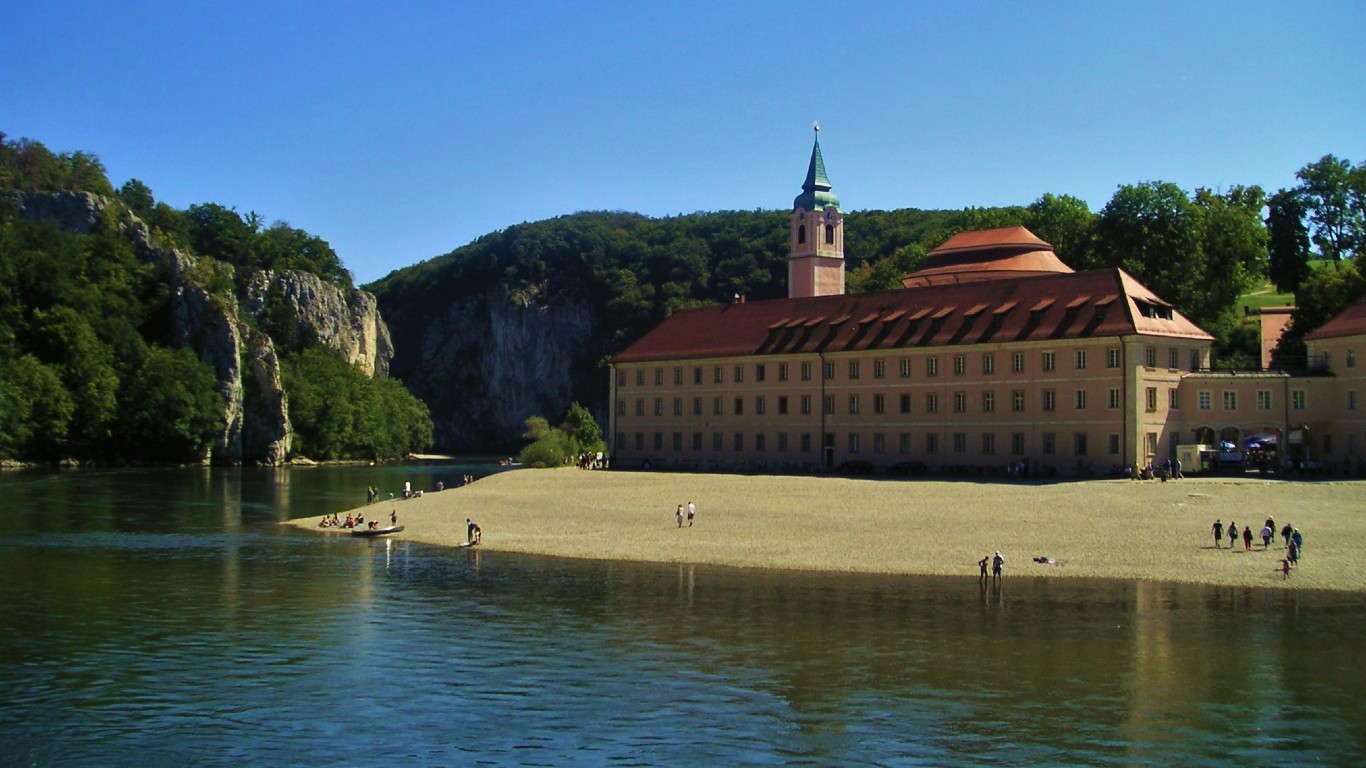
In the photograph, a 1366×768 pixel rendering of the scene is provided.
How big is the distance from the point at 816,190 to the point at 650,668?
79654mm

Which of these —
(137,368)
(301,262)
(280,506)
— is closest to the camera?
(280,506)

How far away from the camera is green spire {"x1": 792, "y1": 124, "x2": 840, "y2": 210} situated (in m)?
105

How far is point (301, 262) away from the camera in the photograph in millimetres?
192625

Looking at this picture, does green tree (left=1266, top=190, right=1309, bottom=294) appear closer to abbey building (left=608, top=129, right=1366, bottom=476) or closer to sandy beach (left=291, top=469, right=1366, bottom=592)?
abbey building (left=608, top=129, right=1366, bottom=476)

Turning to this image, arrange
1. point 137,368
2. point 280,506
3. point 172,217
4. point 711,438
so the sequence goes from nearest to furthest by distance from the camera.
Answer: point 280,506 → point 711,438 → point 137,368 → point 172,217

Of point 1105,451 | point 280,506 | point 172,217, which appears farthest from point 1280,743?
point 172,217

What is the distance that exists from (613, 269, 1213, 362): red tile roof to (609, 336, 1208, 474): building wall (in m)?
0.74

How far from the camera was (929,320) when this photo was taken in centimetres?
7731

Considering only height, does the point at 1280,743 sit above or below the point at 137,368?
below

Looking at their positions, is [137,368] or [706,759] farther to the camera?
[137,368]

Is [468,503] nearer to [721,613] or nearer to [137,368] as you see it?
[721,613]

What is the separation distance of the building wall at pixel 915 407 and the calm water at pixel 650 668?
2781 cm

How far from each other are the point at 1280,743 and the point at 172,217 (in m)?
173

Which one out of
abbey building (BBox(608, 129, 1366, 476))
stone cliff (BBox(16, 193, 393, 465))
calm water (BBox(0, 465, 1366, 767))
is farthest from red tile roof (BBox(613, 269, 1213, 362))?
stone cliff (BBox(16, 193, 393, 465))
